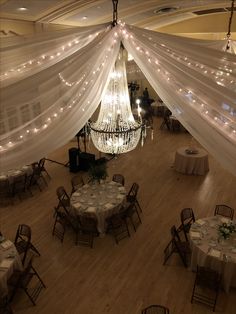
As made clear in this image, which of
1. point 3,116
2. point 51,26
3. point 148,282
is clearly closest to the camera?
point 3,116

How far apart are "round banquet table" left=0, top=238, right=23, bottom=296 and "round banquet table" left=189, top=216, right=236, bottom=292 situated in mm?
3145

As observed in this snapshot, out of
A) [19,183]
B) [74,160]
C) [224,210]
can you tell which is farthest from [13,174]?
[224,210]

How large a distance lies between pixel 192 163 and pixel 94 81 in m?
6.99

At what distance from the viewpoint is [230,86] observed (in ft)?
8.32

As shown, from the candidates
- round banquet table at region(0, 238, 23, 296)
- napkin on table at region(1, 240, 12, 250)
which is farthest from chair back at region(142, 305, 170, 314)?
napkin on table at region(1, 240, 12, 250)

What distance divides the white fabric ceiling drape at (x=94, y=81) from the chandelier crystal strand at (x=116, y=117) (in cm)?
54

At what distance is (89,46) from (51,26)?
6.34 metres

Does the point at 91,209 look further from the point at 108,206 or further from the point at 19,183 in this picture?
the point at 19,183

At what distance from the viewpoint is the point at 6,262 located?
4.95 meters

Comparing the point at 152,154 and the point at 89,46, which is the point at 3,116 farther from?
the point at 152,154

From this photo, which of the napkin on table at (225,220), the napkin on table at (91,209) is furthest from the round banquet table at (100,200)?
the napkin on table at (225,220)

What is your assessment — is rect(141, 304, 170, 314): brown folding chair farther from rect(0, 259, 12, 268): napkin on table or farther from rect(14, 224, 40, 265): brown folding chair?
rect(14, 224, 40, 265): brown folding chair

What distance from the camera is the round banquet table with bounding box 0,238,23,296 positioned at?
4.73 m

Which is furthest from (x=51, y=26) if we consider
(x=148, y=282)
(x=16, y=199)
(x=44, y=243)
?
(x=148, y=282)
